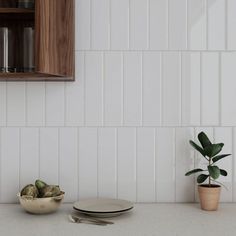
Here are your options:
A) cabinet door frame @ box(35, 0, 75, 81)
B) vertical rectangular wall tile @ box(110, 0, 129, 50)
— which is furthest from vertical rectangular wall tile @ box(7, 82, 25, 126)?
vertical rectangular wall tile @ box(110, 0, 129, 50)

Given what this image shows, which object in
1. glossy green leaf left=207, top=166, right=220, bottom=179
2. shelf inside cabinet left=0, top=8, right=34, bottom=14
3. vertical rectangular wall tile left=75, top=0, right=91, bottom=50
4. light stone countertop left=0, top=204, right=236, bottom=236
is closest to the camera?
light stone countertop left=0, top=204, right=236, bottom=236

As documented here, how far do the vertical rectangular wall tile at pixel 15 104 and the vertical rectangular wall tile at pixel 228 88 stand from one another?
884 mm

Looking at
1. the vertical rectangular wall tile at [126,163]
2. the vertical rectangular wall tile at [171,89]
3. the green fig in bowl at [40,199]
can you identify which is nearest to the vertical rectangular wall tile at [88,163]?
the vertical rectangular wall tile at [126,163]

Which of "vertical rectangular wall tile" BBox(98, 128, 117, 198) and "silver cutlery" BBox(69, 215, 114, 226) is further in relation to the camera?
"vertical rectangular wall tile" BBox(98, 128, 117, 198)

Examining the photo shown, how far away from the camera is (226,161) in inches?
75.5

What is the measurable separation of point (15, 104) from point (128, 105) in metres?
0.50

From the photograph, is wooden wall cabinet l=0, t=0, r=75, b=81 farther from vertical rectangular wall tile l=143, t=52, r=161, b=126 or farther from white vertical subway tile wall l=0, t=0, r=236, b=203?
vertical rectangular wall tile l=143, t=52, r=161, b=126

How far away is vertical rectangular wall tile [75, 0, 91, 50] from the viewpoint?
1896 millimetres

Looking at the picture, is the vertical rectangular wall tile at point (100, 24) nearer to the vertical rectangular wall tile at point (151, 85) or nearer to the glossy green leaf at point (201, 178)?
the vertical rectangular wall tile at point (151, 85)

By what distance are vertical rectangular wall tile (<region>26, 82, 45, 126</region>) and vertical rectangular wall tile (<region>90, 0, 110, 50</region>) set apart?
31cm

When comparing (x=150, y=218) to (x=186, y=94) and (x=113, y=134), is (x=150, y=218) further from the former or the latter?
(x=186, y=94)

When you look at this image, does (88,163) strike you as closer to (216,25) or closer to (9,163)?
(9,163)

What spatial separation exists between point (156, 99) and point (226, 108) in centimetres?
31

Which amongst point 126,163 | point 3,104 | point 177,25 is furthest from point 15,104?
point 177,25
